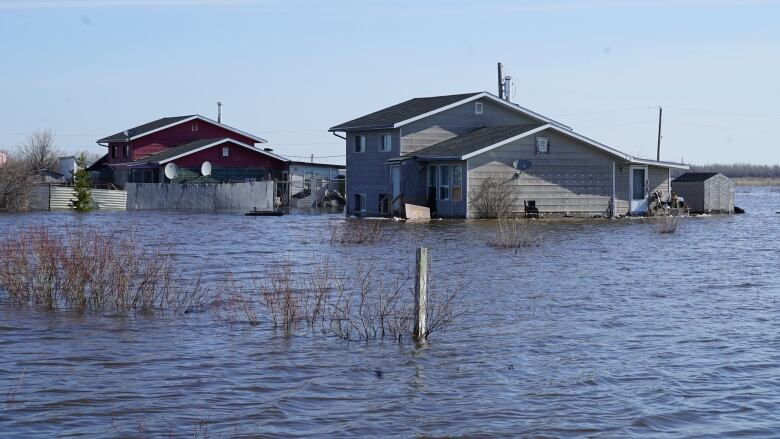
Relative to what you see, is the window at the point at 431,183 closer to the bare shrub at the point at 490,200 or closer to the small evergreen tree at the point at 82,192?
the bare shrub at the point at 490,200

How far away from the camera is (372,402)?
1127 centimetres

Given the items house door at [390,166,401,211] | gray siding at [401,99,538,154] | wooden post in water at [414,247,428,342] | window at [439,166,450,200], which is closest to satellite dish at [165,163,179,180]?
house door at [390,166,401,211]

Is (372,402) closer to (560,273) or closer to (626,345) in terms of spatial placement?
(626,345)

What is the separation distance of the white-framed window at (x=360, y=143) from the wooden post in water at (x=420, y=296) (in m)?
34.7

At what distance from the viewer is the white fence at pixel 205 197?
57812mm

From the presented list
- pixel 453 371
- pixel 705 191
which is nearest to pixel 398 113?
pixel 705 191

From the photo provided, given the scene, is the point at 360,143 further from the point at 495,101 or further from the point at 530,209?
the point at 530,209

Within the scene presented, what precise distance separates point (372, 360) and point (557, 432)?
360 cm

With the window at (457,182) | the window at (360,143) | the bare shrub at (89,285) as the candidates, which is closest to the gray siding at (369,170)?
the window at (360,143)

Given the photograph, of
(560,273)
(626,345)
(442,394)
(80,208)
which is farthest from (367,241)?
(80,208)

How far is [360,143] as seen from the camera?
4928 centimetres

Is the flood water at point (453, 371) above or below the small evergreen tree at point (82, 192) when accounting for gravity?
below

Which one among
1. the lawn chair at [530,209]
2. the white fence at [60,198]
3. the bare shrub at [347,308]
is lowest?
the bare shrub at [347,308]

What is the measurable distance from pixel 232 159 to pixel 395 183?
69.4ft
